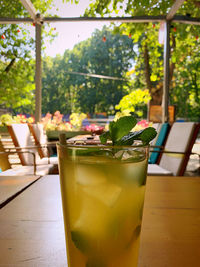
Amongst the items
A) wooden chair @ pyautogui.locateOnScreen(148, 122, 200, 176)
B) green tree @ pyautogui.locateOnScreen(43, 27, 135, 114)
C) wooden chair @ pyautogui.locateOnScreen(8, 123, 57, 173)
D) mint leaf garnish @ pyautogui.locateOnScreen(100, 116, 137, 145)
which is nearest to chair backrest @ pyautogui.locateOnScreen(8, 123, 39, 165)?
wooden chair @ pyautogui.locateOnScreen(8, 123, 57, 173)

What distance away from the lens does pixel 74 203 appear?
251 mm

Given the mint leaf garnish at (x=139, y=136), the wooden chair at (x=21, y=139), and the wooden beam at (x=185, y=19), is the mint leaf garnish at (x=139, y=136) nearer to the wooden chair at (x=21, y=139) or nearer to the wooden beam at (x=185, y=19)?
the wooden chair at (x=21, y=139)

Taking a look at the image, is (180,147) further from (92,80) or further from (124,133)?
(92,80)

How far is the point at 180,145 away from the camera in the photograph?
2234 mm

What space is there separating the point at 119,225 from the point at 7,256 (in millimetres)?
176

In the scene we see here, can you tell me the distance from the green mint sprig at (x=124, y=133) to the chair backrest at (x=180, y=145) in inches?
72.9

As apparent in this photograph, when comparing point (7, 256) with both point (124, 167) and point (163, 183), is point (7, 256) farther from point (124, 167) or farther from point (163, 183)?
point (163, 183)

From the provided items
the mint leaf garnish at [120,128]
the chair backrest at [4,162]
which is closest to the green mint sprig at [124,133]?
the mint leaf garnish at [120,128]

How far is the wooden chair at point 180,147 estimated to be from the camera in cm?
209

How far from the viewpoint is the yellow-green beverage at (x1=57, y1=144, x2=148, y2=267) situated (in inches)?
9.5

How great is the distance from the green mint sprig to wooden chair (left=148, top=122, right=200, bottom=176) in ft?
5.66

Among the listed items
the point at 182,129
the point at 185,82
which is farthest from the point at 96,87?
the point at 182,129

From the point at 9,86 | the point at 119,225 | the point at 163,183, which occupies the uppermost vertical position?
the point at 9,86

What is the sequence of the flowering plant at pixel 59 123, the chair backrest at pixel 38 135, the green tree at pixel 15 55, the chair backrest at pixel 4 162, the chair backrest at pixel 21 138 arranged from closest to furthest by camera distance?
1. the chair backrest at pixel 4 162
2. the chair backrest at pixel 21 138
3. the chair backrest at pixel 38 135
4. the flowering plant at pixel 59 123
5. the green tree at pixel 15 55
